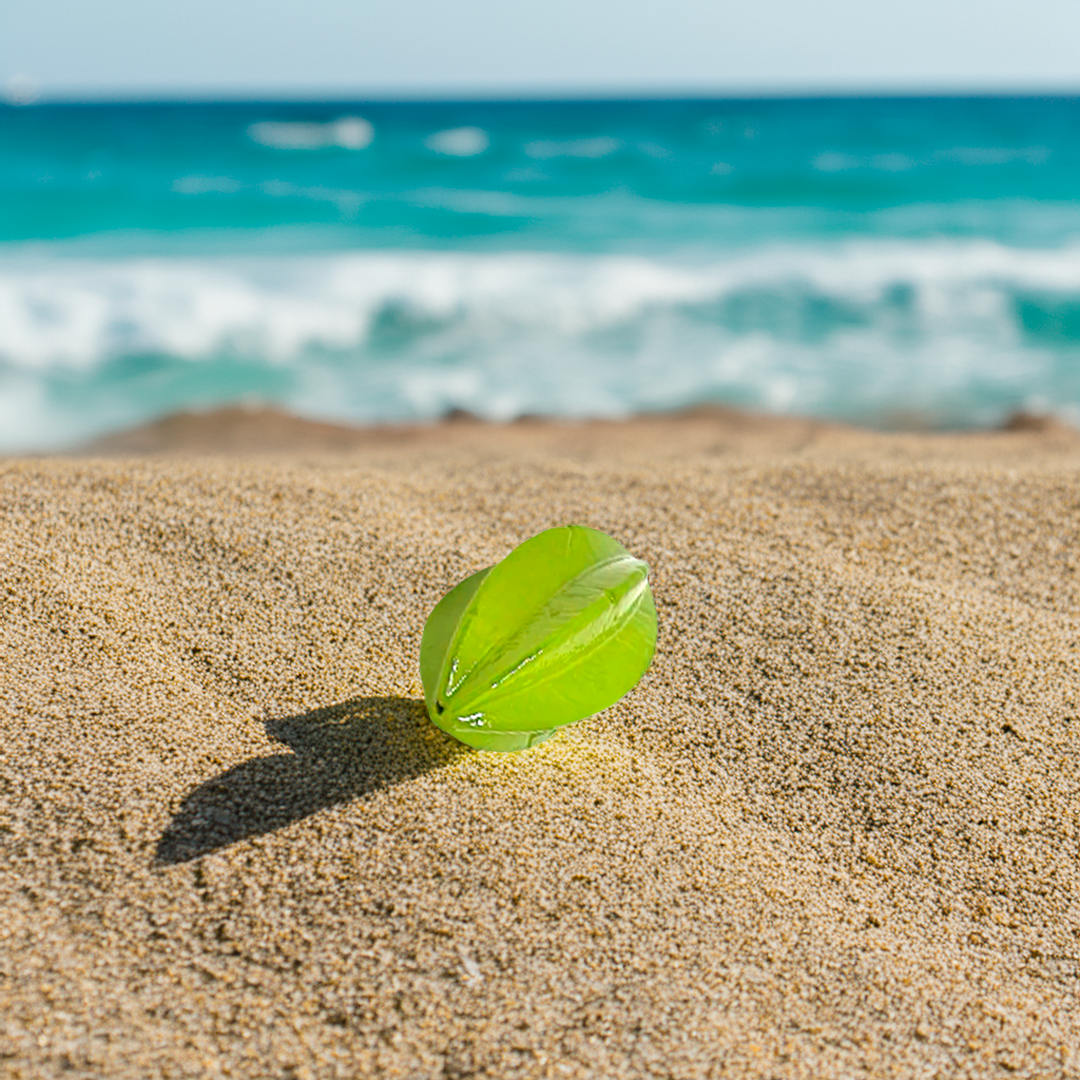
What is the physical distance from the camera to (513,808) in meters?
1.15

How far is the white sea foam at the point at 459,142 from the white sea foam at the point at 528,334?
9949 mm

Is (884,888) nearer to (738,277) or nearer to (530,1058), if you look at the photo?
(530,1058)

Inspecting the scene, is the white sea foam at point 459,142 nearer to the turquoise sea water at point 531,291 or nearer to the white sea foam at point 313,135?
the white sea foam at point 313,135

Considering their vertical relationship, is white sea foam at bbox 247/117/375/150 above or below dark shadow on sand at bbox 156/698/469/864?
above

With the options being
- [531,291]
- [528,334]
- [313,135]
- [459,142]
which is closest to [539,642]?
[528,334]

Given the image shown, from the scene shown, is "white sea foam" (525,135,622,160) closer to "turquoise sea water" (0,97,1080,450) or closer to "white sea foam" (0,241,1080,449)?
"turquoise sea water" (0,97,1080,450)

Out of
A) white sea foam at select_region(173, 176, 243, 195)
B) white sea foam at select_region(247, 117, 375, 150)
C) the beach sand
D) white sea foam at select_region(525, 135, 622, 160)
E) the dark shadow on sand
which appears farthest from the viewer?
white sea foam at select_region(247, 117, 375, 150)

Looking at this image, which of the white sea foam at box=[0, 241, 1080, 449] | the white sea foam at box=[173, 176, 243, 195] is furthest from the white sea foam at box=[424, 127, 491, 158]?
the white sea foam at box=[0, 241, 1080, 449]

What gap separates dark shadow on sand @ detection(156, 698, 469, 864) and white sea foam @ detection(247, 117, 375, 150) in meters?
18.0

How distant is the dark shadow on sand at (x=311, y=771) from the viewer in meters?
1.07

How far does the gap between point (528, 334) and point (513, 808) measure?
5.39 m

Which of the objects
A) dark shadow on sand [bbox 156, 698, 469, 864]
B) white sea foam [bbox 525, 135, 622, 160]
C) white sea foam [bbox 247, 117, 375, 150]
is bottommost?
dark shadow on sand [bbox 156, 698, 469, 864]

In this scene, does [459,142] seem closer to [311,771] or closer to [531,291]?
[531,291]

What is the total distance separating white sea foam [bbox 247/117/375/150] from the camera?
18453 mm
